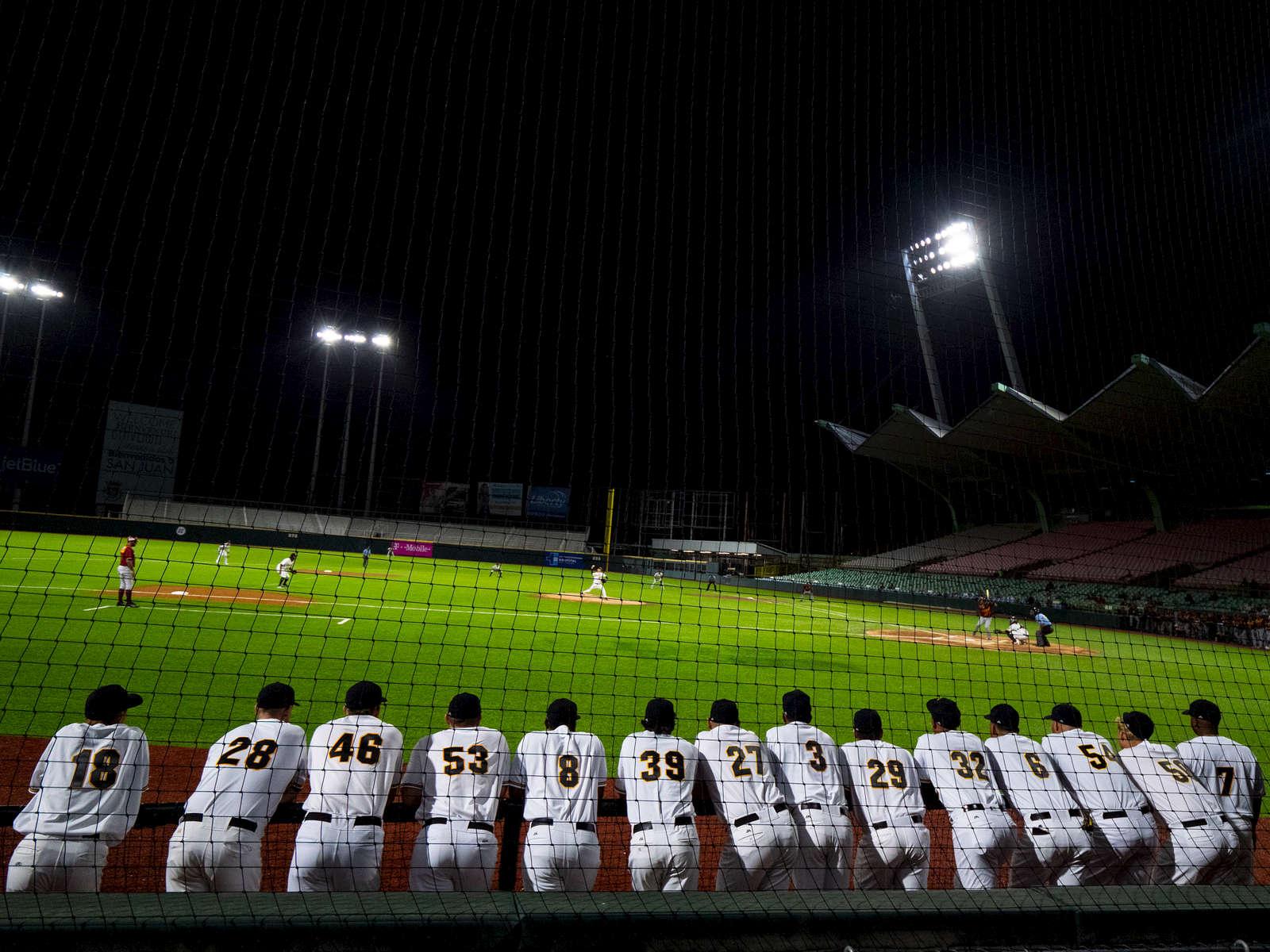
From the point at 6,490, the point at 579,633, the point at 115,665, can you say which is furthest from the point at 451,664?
the point at 6,490

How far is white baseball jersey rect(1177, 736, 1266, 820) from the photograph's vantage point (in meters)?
4.38

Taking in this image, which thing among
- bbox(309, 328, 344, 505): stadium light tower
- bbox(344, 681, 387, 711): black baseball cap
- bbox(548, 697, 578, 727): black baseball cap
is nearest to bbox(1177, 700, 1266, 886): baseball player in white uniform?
bbox(548, 697, 578, 727): black baseball cap

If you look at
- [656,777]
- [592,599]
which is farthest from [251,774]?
[592,599]

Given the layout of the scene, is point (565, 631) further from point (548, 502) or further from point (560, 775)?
point (548, 502)

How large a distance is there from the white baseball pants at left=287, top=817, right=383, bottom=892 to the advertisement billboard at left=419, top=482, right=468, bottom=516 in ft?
158

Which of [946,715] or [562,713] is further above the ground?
[946,715]

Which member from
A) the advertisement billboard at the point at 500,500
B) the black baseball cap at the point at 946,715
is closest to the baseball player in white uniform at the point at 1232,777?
the black baseball cap at the point at 946,715

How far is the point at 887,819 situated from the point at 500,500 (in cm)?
5041

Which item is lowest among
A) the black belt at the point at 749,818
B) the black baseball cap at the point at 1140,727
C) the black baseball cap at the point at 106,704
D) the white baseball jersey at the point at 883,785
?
the black belt at the point at 749,818

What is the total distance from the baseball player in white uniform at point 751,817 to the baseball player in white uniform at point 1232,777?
2733mm

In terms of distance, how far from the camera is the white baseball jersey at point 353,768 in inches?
139

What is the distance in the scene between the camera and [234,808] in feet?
11.5

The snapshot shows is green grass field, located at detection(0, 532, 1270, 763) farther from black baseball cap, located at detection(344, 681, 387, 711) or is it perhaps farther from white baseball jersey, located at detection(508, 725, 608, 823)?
white baseball jersey, located at detection(508, 725, 608, 823)

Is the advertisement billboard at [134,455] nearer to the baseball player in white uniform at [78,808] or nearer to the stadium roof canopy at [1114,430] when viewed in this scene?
the stadium roof canopy at [1114,430]
